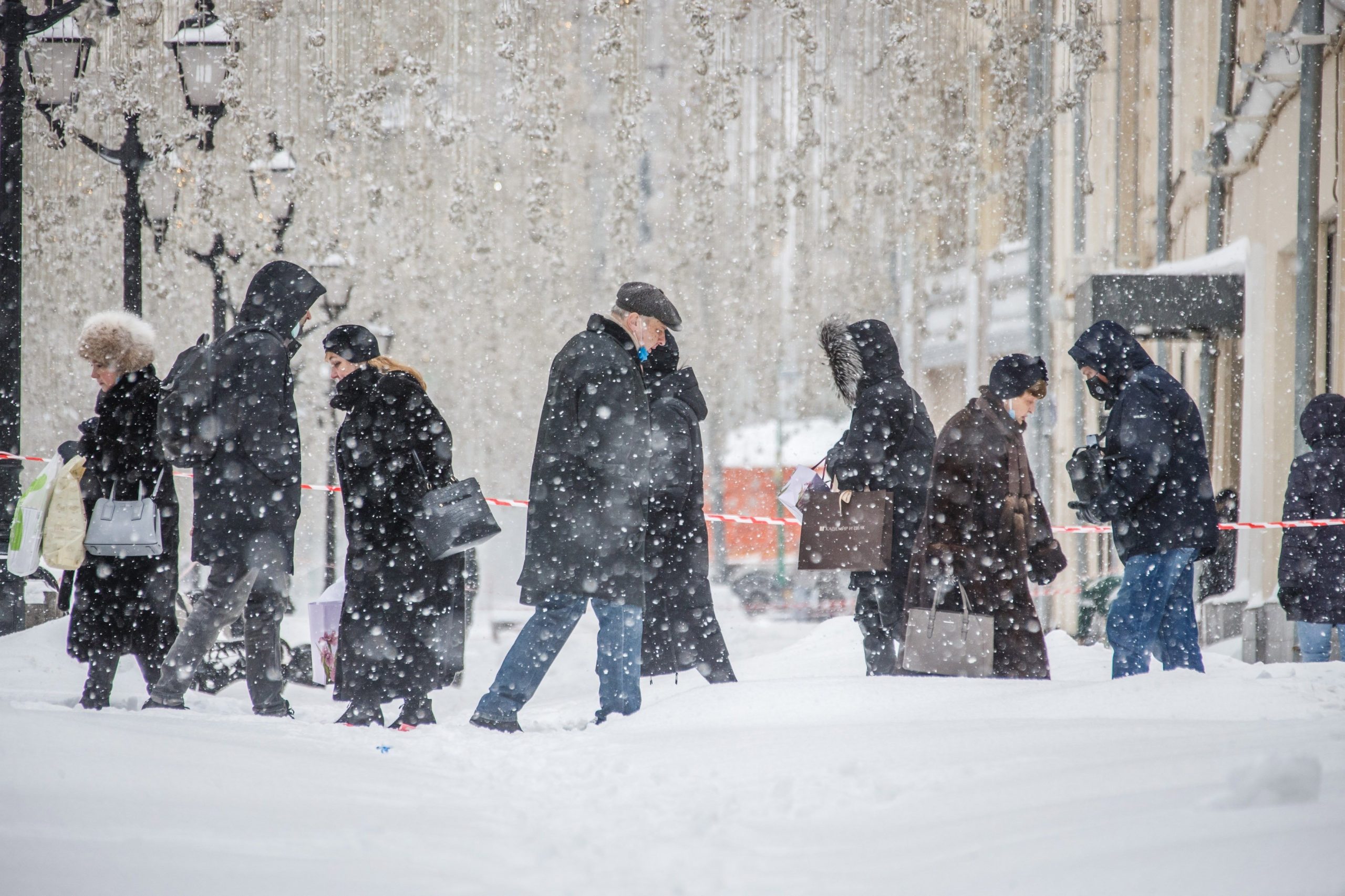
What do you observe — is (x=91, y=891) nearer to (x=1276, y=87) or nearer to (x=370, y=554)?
(x=370, y=554)

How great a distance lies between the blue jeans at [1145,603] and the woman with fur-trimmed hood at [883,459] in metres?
0.91

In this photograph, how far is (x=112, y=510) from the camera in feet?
15.9

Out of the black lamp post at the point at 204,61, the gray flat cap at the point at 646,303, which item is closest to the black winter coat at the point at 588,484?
the gray flat cap at the point at 646,303

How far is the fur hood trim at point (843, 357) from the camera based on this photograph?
18.5 ft

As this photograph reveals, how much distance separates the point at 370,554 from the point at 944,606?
7.56ft

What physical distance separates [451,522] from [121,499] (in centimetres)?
147

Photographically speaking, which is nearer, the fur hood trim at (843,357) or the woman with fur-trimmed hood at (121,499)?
the woman with fur-trimmed hood at (121,499)

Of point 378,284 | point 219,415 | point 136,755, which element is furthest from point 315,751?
point 378,284

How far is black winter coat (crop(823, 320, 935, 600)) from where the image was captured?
543cm

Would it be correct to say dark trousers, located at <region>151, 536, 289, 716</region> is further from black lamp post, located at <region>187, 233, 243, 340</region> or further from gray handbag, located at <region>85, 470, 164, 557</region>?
black lamp post, located at <region>187, 233, 243, 340</region>

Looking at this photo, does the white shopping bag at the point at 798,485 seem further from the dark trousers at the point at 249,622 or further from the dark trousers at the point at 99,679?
the dark trousers at the point at 99,679

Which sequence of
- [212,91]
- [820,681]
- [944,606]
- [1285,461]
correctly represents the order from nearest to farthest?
1. [820,681]
2. [944,606]
3. [212,91]
4. [1285,461]

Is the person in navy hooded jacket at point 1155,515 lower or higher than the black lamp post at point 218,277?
lower

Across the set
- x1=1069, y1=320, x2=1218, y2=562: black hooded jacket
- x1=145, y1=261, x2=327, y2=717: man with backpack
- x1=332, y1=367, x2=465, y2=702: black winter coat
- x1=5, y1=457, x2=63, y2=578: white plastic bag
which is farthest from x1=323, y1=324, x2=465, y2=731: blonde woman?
x1=1069, y1=320, x2=1218, y2=562: black hooded jacket
